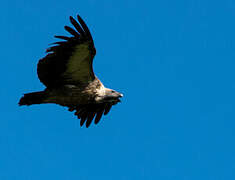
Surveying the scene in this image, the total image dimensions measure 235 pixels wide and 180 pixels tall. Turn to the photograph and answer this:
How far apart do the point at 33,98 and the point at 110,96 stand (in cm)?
235

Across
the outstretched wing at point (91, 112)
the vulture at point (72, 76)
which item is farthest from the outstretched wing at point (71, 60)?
the outstretched wing at point (91, 112)

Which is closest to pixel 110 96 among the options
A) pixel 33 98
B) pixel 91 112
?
pixel 91 112

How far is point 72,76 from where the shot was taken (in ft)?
53.5

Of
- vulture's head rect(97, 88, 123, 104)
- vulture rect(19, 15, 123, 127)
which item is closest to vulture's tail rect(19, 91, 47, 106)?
vulture rect(19, 15, 123, 127)

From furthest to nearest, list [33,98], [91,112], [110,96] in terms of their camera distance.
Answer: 1. [91,112]
2. [110,96]
3. [33,98]

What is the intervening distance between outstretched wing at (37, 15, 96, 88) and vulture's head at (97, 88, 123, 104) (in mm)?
620

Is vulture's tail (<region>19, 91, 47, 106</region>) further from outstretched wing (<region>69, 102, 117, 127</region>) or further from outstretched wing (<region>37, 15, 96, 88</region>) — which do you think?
outstretched wing (<region>69, 102, 117, 127</region>)

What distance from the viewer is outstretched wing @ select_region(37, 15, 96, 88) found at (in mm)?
15180

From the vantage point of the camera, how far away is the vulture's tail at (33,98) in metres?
15.7

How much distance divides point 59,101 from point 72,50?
165 cm

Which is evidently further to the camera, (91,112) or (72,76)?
(91,112)

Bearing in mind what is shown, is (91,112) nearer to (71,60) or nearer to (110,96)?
(110,96)

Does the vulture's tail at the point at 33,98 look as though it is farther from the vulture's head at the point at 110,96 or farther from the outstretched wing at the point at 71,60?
the vulture's head at the point at 110,96

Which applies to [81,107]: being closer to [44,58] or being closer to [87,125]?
[87,125]
